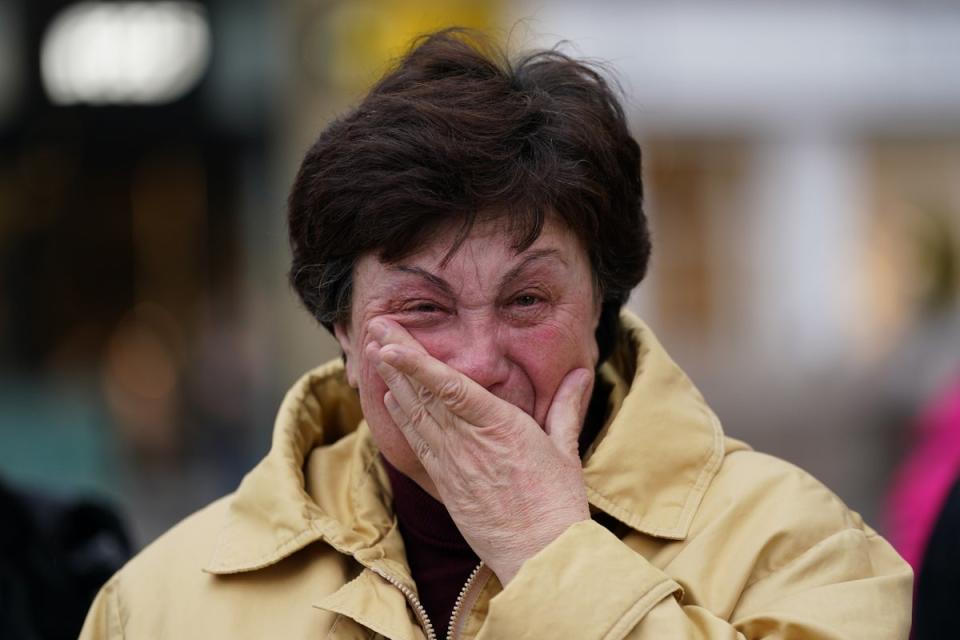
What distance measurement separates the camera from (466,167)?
8.19 ft

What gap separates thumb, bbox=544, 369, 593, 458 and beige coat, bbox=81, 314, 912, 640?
75mm

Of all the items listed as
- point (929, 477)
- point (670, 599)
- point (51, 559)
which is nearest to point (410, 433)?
point (670, 599)

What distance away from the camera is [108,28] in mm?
11602

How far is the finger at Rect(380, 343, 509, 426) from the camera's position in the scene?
2393 millimetres

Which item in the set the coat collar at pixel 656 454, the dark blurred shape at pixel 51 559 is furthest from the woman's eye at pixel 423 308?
the dark blurred shape at pixel 51 559

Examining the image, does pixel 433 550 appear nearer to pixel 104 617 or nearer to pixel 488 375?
pixel 488 375

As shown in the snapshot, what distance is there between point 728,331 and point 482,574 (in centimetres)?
1295

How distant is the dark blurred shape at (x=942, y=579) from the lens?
112 inches

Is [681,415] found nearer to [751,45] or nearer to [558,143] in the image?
[558,143]

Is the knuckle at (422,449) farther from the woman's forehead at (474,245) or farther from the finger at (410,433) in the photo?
the woman's forehead at (474,245)

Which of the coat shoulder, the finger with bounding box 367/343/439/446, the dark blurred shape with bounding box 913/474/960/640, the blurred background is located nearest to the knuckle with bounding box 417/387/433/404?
the finger with bounding box 367/343/439/446

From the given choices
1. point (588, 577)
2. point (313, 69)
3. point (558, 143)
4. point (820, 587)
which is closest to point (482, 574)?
point (588, 577)

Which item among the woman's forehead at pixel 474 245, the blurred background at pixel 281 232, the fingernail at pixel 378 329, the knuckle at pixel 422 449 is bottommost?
the blurred background at pixel 281 232

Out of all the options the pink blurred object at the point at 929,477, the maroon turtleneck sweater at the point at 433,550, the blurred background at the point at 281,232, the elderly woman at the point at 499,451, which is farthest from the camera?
the blurred background at the point at 281,232
